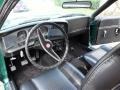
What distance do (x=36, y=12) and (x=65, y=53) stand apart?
701mm

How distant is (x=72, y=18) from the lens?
103 inches

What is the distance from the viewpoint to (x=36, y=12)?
2508 mm

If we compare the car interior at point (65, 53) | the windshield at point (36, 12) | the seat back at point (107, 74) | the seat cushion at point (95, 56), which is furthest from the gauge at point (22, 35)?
the seat back at point (107, 74)

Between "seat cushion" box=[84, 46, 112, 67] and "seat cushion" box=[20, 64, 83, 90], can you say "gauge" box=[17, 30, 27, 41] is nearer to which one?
"seat cushion" box=[20, 64, 83, 90]

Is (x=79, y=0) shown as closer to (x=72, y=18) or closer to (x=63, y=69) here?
(x=72, y=18)

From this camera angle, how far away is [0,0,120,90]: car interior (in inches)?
41.8

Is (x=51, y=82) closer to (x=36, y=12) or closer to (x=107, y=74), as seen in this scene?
(x=107, y=74)

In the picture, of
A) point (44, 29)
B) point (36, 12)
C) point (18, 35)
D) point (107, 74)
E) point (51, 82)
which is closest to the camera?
point (107, 74)

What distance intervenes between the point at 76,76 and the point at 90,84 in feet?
2.85

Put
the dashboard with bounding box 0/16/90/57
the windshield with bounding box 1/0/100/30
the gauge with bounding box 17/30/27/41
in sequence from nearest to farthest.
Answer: the dashboard with bounding box 0/16/90/57 < the gauge with bounding box 17/30/27/41 < the windshield with bounding box 1/0/100/30

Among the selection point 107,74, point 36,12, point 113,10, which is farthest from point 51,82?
point 113,10

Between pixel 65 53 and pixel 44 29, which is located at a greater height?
pixel 44 29

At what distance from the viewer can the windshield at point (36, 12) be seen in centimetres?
221

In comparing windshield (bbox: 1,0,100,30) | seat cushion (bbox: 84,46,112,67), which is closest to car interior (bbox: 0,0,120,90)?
seat cushion (bbox: 84,46,112,67)
